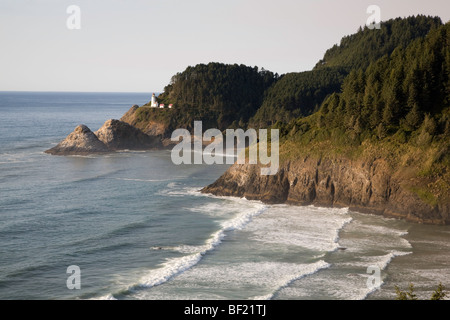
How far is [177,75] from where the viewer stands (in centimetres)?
14988

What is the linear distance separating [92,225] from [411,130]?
35.6 m

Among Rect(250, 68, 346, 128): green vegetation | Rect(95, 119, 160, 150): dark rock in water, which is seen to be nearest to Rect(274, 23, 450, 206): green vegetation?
Rect(250, 68, 346, 128): green vegetation

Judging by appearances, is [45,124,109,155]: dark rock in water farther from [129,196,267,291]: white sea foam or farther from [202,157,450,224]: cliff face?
[129,196,267,291]: white sea foam

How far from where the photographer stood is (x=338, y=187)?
5566cm

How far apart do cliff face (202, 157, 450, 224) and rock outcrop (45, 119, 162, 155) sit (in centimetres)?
5133

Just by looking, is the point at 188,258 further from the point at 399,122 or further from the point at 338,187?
the point at 399,122

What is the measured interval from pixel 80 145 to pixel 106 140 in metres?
7.33

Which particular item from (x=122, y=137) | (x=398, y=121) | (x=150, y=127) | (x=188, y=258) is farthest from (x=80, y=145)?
(x=188, y=258)

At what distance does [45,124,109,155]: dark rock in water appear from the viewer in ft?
342
